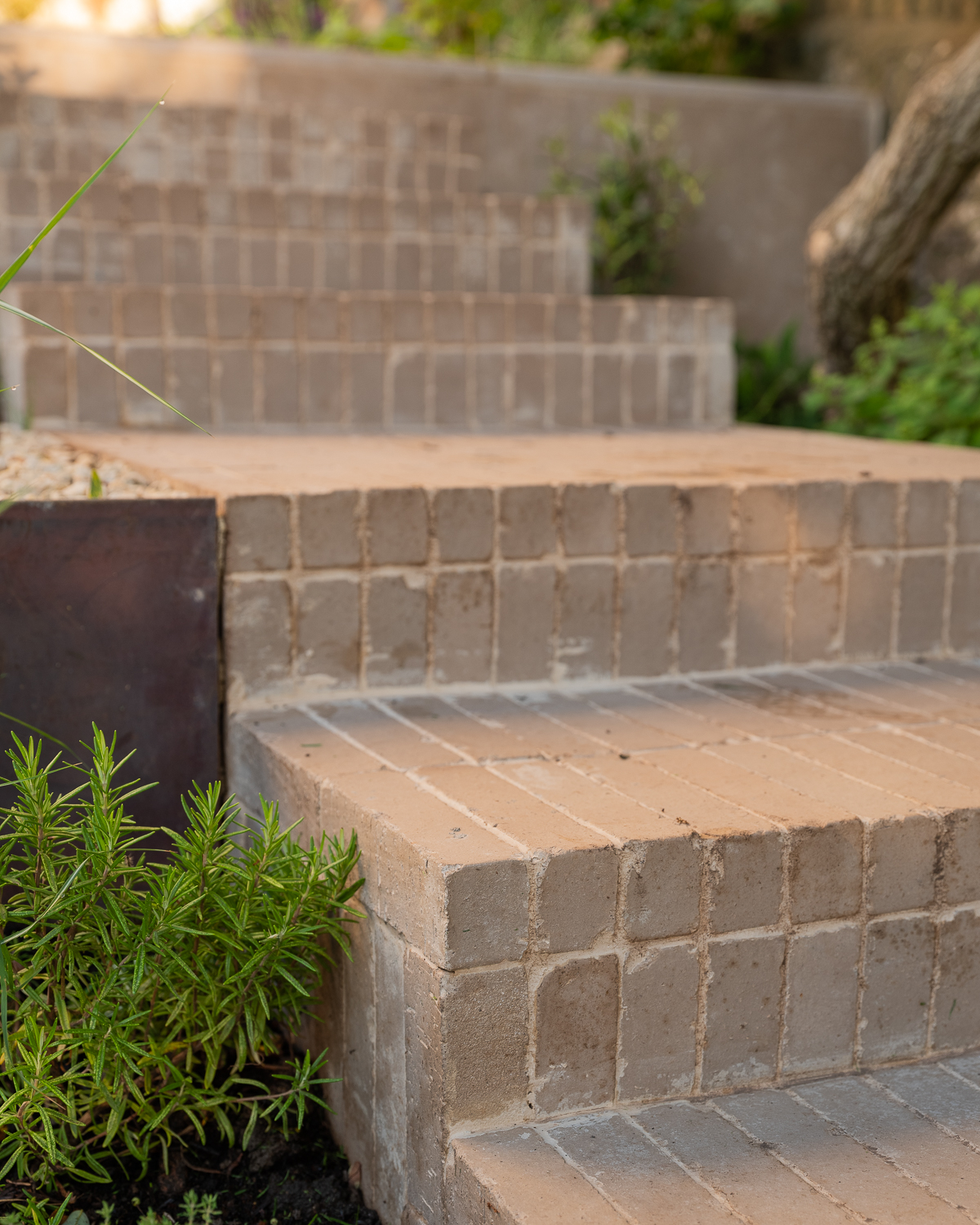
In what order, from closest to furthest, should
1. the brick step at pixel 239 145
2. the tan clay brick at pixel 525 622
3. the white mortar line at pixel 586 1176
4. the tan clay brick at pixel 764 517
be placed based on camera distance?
the white mortar line at pixel 586 1176, the tan clay brick at pixel 525 622, the tan clay brick at pixel 764 517, the brick step at pixel 239 145

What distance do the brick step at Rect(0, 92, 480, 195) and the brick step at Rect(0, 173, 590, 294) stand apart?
181 millimetres

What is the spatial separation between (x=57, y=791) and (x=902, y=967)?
1.14 metres

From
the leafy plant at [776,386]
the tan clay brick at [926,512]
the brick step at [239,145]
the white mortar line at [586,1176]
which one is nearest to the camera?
the white mortar line at [586,1176]

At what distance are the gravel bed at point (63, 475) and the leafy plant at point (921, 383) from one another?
2430 mm

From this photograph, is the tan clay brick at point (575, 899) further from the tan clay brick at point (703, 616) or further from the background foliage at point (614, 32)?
the background foliage at point (614, 32)

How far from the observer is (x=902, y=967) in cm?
149

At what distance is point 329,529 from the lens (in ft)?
6.07

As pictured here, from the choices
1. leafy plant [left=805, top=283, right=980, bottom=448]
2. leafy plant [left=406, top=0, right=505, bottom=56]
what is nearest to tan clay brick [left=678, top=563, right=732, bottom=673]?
leafy plant [left=805, top=283, right=980, bottom=448]

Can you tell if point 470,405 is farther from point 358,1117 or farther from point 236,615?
point 358,1117

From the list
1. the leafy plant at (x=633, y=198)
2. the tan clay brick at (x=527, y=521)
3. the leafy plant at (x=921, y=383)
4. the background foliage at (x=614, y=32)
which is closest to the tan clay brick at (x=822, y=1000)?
the tan clay brick at (x=527, y=521)

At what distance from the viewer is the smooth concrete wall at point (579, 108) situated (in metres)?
4.43

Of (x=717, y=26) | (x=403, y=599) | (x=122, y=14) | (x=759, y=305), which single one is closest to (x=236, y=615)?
(x=403, y=599)

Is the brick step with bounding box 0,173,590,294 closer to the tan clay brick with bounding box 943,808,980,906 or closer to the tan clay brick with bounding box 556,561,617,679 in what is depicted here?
the tan clay brick with bounding box 556,561,617,679

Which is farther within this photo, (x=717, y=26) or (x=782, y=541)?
(x=717, y=26)
